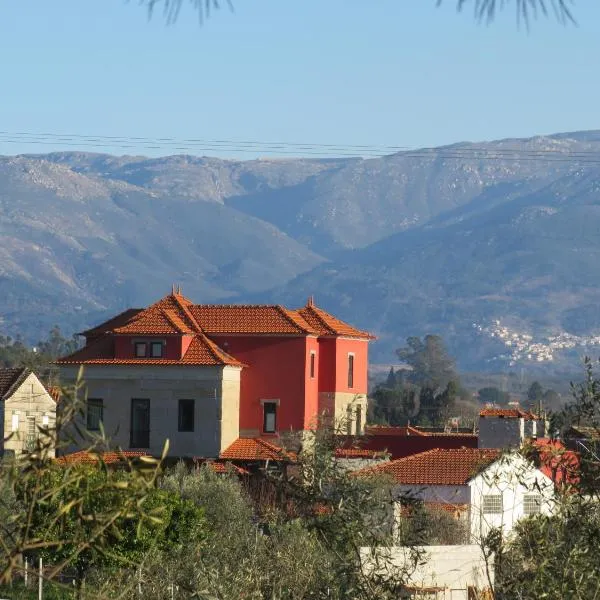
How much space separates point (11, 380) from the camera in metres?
73.9

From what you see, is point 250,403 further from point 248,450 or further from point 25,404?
point 25,404

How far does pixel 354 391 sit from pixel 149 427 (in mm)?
10629

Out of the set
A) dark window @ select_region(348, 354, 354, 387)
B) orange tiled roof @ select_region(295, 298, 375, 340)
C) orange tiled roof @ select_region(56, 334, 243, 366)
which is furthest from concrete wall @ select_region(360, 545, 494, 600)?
dark window @ select_region(348, 354, 354, 387)

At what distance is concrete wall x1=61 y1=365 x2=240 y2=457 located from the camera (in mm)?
A: 59469

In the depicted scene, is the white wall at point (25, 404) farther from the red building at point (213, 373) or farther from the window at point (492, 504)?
the window at point (492, 504)

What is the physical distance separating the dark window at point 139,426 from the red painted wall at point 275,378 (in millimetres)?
3707

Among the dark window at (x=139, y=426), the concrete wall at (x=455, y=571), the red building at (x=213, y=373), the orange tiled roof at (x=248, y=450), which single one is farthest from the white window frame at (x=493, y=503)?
the concrete wall at (x=455, y=571)

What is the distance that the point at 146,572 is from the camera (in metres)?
29.2

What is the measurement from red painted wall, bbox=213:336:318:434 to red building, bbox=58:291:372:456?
35mm

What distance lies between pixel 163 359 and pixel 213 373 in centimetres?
237

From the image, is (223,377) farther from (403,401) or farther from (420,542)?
(403,401)

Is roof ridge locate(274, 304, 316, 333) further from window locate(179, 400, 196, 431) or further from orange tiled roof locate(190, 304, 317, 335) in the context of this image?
window locate(179, 400, 196, 431)

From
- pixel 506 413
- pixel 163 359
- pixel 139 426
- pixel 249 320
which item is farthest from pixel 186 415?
pixel 506 413

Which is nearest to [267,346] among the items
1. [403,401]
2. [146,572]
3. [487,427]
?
[487,427]
